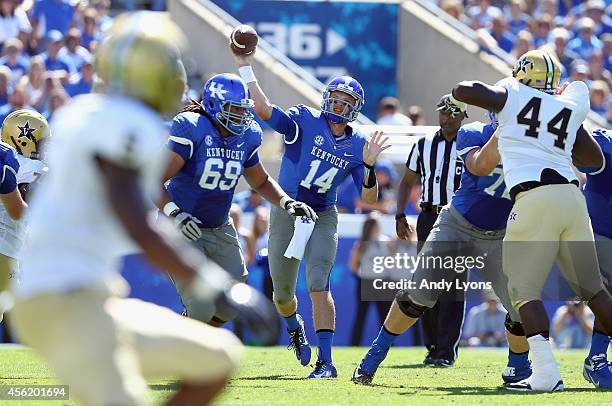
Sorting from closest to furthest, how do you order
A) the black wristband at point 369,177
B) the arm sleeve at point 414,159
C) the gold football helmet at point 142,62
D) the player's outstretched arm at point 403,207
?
1. the gold football helmet at point 142,62
2. the black wristband at point 369,177
3. the player's outstretched arm at point 403,207
4. the arm sleeve at point 414,159

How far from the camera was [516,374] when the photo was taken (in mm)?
7402

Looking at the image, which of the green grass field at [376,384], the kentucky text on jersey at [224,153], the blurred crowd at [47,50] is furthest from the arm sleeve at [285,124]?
the blurred crowd at [47,50]

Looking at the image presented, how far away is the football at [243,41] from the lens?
813 cm

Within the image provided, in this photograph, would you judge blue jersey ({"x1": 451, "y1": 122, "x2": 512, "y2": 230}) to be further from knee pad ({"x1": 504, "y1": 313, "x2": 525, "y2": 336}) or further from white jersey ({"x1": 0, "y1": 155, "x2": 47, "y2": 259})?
white jersey ({"x1": 0, "y1": 155, "x2": 47, "y2": 259})

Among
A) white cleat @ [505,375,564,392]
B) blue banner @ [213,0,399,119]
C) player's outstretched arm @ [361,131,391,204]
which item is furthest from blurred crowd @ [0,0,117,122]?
white cleat @ [505,375,564,392]

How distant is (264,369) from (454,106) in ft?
7.66

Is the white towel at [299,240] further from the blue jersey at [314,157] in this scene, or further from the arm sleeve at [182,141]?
the arm sleeve at [182,141]

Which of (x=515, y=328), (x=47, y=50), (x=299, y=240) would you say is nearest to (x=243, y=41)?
(x=299, y=240)

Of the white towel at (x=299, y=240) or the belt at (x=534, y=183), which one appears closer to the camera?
the belt at (x=534, y=183)

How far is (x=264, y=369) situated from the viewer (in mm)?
8469

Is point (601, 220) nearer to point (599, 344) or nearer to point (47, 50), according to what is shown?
point (599, 344)

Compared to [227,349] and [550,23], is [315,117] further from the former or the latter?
[550,23]

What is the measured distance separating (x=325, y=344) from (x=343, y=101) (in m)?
1.62

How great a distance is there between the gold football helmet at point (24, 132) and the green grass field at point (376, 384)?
147 cm
